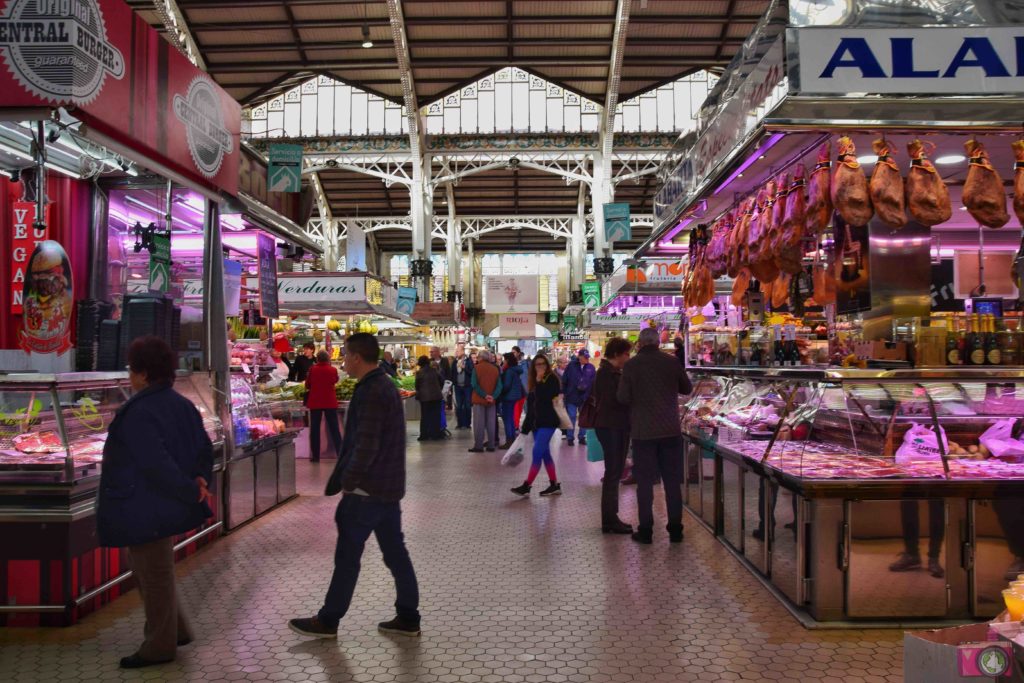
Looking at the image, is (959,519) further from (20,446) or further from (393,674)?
(20,446)

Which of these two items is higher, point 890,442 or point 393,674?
point 890,442

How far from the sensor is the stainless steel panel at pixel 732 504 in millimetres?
5324

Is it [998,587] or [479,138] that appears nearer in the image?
[998,587]

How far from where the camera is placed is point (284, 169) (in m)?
9.34

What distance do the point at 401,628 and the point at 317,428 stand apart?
7380mm

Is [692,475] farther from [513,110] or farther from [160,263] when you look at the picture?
[513,110]

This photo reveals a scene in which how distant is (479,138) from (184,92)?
1967cm

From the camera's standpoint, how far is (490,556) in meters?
5.59

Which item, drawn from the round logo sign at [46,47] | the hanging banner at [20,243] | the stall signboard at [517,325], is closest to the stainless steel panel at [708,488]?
the round logo sign at [46,47]

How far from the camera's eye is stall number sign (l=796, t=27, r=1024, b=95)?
12.7ft

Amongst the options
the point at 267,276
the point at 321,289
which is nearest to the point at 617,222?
the point at 321,289

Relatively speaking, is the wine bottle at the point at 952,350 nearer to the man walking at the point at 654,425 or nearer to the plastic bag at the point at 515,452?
the man walking at the point at 654,425

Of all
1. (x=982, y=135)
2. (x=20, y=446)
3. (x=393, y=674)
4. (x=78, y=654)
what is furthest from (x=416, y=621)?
(x=982, y=135)

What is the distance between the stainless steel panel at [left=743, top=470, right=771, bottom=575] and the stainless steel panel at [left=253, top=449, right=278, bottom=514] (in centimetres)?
395
